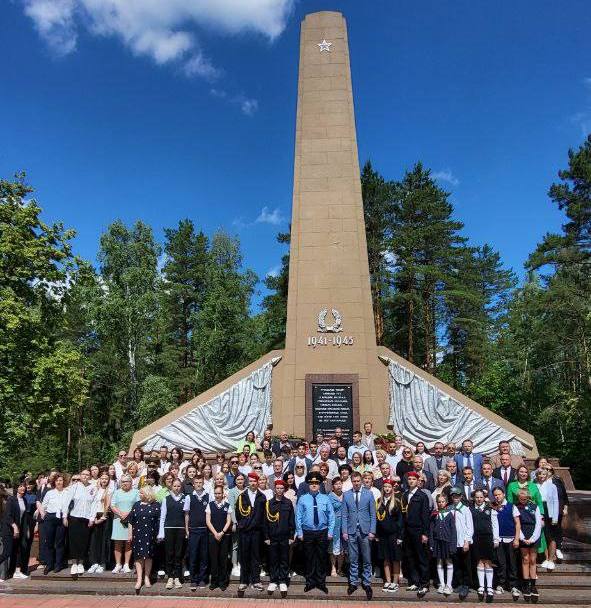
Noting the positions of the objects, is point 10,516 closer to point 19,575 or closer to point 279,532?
point 19,575

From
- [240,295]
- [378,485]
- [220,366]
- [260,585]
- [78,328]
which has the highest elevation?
[240,295]

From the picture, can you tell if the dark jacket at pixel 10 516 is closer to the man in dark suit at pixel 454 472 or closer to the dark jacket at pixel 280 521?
the dark jacket at pixel 280 521

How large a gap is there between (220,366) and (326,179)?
45.1ft

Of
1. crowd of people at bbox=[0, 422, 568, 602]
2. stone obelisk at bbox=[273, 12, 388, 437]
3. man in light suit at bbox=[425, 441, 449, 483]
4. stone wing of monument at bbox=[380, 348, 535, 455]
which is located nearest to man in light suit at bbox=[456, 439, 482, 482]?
man in light suit at bbox=[425, 441, 449, 483]

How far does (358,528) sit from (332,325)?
7.46m

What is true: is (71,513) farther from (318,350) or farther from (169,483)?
(318,350)

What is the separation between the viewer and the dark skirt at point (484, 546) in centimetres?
543

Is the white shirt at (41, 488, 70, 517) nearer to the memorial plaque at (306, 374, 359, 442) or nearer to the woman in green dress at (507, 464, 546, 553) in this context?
the woman in green dress at (507, 464, 546, 553)

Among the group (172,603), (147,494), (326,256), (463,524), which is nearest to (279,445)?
(147,494)

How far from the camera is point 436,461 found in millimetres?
7160

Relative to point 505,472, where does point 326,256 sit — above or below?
above

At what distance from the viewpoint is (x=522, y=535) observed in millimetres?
5492

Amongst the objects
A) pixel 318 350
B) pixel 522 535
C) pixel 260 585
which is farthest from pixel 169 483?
pixel 318 350

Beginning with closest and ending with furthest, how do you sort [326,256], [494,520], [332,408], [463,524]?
[463,524] < [494,520] < [332,408] < [326,256]
